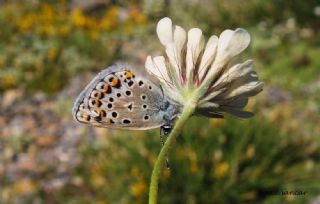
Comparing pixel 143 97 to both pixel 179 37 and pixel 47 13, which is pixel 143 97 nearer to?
pixel 179 37

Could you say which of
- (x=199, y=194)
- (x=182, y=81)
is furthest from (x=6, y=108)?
(x=182, y=81)

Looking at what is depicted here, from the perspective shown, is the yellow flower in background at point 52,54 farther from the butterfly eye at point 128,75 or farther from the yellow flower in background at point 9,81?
the butterfly eye at point 128,75

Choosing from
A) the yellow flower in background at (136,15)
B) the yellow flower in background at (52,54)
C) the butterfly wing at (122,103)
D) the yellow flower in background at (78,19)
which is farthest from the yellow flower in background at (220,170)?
the yellow flower in background at (78,19)

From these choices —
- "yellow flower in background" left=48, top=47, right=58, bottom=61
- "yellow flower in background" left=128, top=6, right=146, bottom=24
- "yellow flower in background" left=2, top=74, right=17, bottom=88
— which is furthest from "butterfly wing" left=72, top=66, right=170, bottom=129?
"yellow flower in background" left=128, top=6, right=146, bottom=24

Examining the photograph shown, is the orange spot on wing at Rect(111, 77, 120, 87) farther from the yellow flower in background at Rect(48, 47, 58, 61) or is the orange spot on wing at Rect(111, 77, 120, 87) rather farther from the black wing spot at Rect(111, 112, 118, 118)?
the yellow flower in background at Rect(48, 47, 58, 61)

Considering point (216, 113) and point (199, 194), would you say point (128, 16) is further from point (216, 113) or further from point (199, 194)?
point (216, 113)

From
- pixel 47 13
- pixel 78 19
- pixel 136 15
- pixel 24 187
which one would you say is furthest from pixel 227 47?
pixel 47 13
